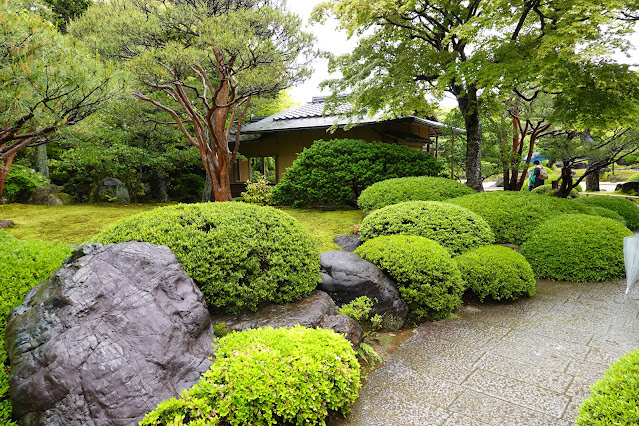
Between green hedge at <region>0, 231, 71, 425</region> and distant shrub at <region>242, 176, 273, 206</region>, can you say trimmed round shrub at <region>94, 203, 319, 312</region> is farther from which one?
distant shrub at <region>242, 176, 273, 206</region>

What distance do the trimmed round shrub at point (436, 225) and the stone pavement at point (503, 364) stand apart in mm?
1081

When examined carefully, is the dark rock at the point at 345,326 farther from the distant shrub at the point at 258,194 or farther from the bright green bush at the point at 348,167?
the distant shrub at the point at 258,194

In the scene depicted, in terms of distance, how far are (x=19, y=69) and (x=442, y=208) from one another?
18.3ft

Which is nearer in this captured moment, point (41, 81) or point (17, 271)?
point (17, 271)

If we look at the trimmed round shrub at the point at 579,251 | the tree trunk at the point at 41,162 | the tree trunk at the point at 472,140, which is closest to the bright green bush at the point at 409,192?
the tree trunk at the point at 472,140

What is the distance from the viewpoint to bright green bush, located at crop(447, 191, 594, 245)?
638cm

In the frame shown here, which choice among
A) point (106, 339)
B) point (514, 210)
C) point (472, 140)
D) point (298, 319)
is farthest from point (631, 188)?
point (106, 339)

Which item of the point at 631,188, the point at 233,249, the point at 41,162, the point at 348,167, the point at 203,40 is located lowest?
the point at 631,188

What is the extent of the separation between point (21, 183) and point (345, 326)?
493 inches

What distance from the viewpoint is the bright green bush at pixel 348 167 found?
9742mm

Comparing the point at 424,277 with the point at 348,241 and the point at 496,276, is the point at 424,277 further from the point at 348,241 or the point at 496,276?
the point at 348,241

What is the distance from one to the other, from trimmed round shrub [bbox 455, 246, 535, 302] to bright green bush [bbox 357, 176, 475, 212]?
2.81 meters

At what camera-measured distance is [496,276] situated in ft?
15.4

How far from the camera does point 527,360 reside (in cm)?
331
